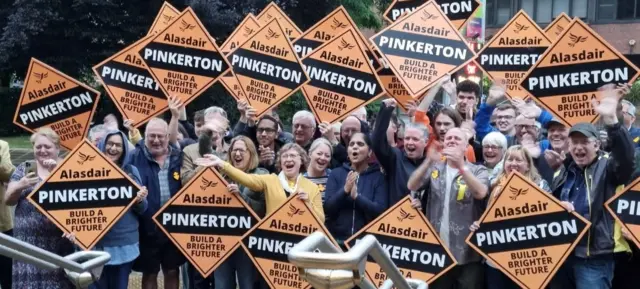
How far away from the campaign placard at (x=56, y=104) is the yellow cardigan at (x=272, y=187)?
1.78 metres

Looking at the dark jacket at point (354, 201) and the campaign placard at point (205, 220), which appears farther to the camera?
the campaign placard at point (205, 220)

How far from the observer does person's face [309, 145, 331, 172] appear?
24.2 ft

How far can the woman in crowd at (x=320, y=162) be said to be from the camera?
7363 millimetres

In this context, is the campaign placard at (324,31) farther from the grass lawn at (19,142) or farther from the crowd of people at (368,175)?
the grass lawn at (19,142)

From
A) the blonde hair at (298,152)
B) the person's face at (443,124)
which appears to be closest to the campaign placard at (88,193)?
the blonde hair at (298,152)

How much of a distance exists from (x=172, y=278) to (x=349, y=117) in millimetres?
2176

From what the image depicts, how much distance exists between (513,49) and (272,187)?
2.89 metres

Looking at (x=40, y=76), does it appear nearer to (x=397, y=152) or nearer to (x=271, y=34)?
(x=271, y=34)

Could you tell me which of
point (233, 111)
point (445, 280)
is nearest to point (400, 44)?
point (445, 280)

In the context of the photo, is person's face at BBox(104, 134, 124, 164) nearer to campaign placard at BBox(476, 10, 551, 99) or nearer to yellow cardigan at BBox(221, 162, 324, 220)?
yellow cardigan at BBox(221, 162, 324, 220)

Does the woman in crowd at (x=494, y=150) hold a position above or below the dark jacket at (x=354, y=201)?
above

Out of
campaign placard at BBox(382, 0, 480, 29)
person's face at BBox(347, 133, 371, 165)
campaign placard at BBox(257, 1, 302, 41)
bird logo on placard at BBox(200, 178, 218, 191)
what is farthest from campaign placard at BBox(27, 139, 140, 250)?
campaign placard at BBox(382, 0, 480, 29)

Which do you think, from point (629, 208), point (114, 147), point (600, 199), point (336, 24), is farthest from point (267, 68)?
point (629, 208)

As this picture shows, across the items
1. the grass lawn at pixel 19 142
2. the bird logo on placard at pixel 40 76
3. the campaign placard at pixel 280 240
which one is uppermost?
the bird logo on placard at pixel 40 76
